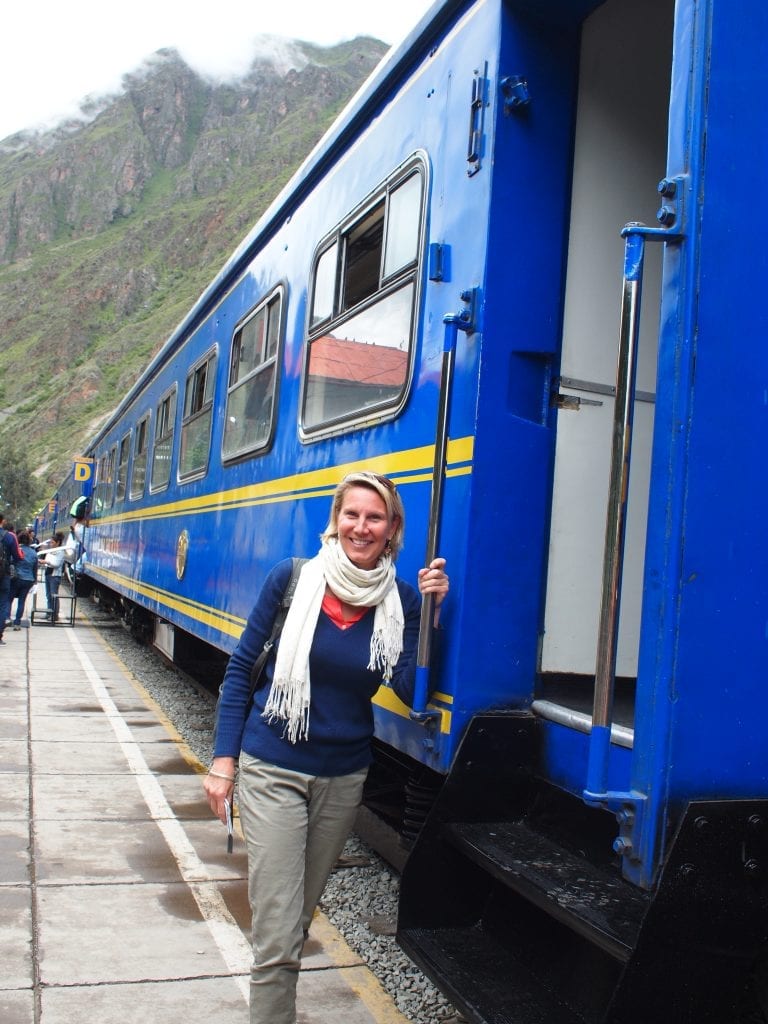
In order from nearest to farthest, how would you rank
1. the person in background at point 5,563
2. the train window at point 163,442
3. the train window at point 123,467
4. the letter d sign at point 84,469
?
the train window at point 163,442 < the person in background at point 5,563 < the train window at point 123,467 < the letter d sign at point 84,469

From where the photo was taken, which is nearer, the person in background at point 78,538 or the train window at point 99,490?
the train window at point 99,490

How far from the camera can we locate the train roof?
3709mm

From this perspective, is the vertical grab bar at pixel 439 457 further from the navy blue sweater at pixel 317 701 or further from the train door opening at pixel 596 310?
the train door opening at pixel 596 310

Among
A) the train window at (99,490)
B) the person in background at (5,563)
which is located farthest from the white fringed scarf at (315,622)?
the train window at (99,490)

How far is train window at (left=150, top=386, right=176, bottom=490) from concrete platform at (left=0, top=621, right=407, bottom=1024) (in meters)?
2.76

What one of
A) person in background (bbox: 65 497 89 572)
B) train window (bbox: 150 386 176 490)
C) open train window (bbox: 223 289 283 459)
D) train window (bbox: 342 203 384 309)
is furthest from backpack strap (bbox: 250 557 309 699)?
person in background (bbox: 65 497 89 572)

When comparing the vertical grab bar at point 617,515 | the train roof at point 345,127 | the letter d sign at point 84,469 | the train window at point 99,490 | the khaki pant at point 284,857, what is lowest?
the khaki pant at point 284,857

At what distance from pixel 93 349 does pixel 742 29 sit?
9621cm

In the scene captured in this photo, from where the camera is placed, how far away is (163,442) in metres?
9.80

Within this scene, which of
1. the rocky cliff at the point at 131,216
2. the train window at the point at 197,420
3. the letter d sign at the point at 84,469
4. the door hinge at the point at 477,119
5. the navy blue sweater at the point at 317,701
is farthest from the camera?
the rocky cliff at the point at 131,216

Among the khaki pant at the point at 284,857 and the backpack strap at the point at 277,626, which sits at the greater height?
the backpack strap at the point at 277,626

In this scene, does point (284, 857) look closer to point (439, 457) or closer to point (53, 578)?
point (439, 457)

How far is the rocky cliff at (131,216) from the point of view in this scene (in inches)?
3418

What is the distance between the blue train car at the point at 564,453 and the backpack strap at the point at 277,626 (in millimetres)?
486
